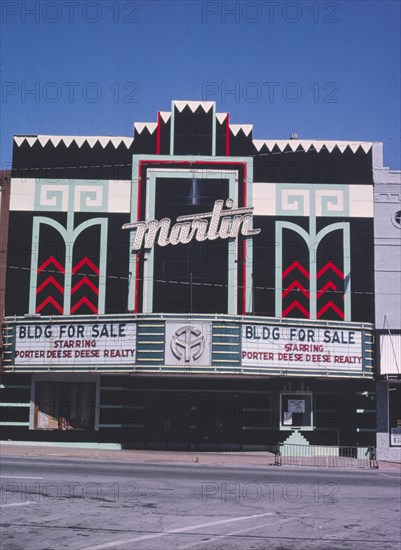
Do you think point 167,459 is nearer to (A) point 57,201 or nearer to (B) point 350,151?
(A) point 57,201

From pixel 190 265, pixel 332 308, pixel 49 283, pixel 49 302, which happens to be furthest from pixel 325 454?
pixel 49 283

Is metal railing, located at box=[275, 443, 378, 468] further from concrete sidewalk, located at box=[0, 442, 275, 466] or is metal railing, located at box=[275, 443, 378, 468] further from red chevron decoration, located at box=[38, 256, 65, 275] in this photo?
red chevron decoration, located at box=[38, 256, 65, 275]

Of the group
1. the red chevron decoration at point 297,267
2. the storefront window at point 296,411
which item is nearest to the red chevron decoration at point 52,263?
the red chevron decoration at point 297,267

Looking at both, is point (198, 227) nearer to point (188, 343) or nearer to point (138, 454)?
point (188, 343)

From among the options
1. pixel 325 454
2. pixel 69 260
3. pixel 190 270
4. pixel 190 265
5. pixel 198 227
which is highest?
pixel 198 227

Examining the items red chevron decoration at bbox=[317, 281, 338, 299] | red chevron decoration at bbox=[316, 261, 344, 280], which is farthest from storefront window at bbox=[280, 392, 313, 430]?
red chevron decoration at bbox=[316, 261, 344, 280]

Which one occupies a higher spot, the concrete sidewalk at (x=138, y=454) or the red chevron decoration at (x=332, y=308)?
→ the red chevron decoration at (x=332, y=308)

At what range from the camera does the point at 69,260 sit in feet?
116

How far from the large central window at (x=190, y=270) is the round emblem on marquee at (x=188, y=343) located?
2.38 metres

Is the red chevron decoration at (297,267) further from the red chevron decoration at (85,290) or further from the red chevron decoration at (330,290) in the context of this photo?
the red chevron decoration at (85,290)

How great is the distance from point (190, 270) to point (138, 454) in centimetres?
867

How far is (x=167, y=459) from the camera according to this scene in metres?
31.1

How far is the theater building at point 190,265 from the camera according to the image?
35.0 m

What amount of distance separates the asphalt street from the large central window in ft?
33.2
